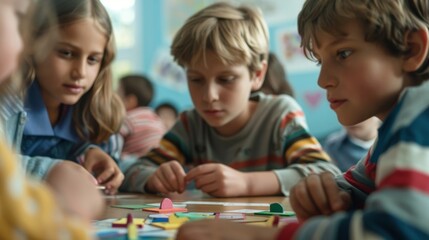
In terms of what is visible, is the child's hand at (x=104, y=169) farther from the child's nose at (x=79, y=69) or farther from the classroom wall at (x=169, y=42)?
the classroom wall at (x=169, y=42)

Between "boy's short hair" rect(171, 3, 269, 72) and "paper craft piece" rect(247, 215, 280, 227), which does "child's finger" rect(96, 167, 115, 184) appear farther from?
"paper craft piece" rect(247, 215, 280, 227)

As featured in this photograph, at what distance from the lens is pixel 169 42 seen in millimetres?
4457

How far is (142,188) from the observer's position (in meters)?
1.42

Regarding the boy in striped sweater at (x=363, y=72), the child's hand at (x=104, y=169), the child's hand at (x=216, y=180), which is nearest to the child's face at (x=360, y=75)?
the boy in striped sweater at (x=363, y=72)

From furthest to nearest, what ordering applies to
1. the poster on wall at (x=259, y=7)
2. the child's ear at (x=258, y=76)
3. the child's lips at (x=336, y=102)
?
the poster on wall at (x=259, y=7) < the child's ear at (x=258, y=76) < the child's lips at (x=336, y=102)

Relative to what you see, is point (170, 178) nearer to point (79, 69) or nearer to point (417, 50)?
point (79, 69)

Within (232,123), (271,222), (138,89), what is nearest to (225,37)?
(232,123)

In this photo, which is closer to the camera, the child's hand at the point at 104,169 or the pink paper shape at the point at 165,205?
the pink paper shape at the point at 165,205

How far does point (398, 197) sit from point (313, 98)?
304 centimetres

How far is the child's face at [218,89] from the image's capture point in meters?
1.45

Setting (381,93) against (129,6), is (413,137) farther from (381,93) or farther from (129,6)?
(129,6)

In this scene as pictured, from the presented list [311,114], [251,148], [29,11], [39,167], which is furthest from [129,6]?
[29,11]

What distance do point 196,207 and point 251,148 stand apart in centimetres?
56

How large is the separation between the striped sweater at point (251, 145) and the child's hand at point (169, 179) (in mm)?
78
